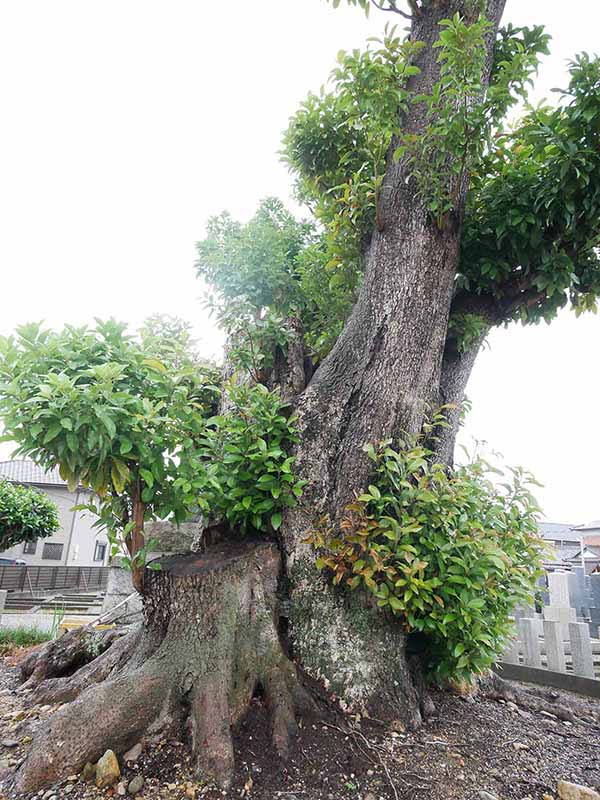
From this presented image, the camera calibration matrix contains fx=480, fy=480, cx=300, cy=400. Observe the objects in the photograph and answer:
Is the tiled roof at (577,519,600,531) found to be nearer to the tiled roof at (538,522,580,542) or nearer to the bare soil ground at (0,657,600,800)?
the tiled roof at (538,522,580,542)

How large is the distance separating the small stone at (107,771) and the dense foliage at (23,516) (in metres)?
8.68

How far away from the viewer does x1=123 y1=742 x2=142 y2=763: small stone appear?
221cm

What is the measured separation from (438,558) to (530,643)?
8.75 feet

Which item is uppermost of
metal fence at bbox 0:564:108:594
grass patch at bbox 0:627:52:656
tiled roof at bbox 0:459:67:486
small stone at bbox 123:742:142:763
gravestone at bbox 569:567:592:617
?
tiled roof at bbox 0:459:67:486

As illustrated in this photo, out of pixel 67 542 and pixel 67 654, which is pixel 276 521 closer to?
pixel 67 654

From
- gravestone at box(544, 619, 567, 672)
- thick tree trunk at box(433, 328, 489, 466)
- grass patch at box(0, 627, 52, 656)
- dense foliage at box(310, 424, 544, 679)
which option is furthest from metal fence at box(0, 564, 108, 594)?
dense foliage at box(310, 424, 544, 679)

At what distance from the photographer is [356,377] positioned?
3188 millimetres

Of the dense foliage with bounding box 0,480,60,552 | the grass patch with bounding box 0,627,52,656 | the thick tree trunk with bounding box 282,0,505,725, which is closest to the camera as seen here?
the thick tree trunk with bounding box 282,0,505,725

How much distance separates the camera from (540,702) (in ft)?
10.9

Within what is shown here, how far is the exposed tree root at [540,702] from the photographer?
3153 mm

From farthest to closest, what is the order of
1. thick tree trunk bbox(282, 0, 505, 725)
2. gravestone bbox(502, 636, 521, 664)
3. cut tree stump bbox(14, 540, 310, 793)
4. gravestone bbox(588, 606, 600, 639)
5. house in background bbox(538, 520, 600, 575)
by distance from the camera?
house in background bbox(538, 520, 600, 575) < gravestone bbox(588, 606, 600, 639) < gravestone bbox(502, 636, 521, 664) < thick tree trunk bbox(282, 0, 505, 725) < cut tree stump bbox(14, 540, 310, 793)

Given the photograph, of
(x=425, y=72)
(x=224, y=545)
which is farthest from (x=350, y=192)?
(x=224, y=545)

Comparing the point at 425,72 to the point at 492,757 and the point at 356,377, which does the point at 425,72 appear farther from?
the point at 492,757

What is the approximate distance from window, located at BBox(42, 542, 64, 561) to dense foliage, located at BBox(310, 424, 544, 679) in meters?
25.2
